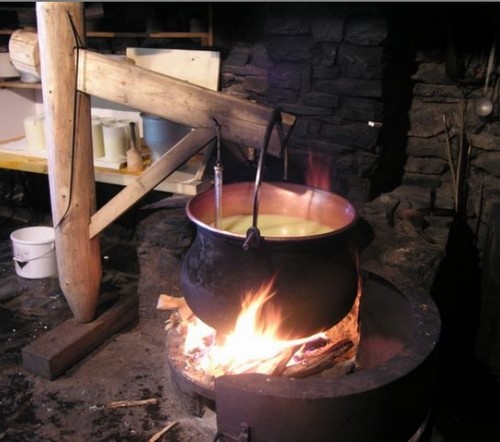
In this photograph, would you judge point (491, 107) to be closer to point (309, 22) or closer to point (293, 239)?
point (309, 22)

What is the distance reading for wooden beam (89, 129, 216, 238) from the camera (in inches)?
75.9

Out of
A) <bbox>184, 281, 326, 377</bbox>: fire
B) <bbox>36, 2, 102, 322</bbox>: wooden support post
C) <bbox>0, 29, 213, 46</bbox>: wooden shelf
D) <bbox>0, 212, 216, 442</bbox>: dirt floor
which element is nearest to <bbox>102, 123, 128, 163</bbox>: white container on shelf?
<bbox>0, 29, 213, 46</bbox>: wooden shelf

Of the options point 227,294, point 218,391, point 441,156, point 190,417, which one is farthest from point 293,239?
point 441,156

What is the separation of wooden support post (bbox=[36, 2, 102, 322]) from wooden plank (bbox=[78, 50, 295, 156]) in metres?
0.08

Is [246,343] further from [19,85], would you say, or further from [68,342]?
[19,85]

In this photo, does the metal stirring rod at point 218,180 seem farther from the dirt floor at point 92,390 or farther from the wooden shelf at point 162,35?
the wooden shelf at point 162,35

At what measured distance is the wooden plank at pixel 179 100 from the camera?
1743 mm

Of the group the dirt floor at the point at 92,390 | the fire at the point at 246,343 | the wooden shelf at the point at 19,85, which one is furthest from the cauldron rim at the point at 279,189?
the wooden shelf at the point at 19,85

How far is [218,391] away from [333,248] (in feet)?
1.77

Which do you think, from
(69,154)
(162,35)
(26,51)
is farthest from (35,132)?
(69,154)

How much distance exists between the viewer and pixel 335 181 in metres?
2.59

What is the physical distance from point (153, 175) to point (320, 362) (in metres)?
0.94

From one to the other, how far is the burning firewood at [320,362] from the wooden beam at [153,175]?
859 mm

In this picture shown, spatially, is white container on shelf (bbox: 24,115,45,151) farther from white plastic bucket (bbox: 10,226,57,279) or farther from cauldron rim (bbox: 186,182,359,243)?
cauldron rim (bbox: 186,182,359,243)
